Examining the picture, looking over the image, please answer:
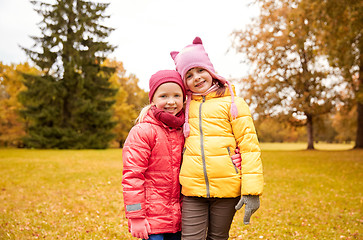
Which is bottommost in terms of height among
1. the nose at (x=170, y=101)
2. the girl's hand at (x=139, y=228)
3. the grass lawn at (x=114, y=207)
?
the grass lawn at (x=114, y=207)

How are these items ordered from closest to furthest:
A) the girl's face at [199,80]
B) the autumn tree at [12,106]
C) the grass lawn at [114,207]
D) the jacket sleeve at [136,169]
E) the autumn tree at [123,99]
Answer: the jacket sleeve at [136,169]
the girl's face at [199,80]
the grass lawn at [114,207]
the autumn tree at [12,106]
the autumn tree at [123,99]

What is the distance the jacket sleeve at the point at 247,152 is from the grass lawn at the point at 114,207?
110 inches

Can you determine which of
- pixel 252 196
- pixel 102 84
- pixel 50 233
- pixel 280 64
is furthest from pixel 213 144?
pixel 102 84

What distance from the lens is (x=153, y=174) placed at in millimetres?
2422

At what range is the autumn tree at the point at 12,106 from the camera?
2992 cm

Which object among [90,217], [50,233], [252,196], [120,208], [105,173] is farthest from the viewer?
[105,173]

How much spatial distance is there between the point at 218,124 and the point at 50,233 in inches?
150

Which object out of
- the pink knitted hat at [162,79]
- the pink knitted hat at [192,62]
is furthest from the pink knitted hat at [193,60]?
the pink knitted hat at [162,79]

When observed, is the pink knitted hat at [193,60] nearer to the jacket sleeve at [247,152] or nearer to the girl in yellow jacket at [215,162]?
the girl in yellow jacket at [215,162]

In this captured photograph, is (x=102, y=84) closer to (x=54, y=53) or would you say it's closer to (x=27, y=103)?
(x=54, y=53)

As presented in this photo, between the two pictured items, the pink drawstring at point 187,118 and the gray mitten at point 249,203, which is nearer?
the gray mitten at point 249,203

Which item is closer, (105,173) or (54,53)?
(105,173)

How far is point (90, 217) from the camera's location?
564 cm

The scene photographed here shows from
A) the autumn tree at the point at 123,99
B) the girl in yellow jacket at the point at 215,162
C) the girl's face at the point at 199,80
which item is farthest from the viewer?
the autumn tree at the point at 123,99
